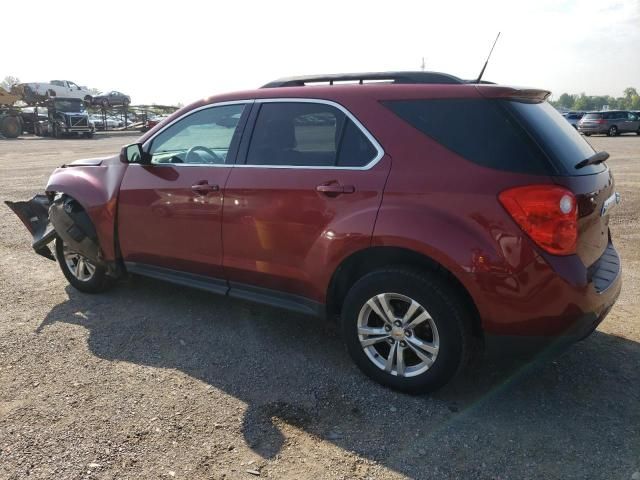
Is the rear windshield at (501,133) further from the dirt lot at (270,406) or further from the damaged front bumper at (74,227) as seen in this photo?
the damaged front bumper at (74,227)

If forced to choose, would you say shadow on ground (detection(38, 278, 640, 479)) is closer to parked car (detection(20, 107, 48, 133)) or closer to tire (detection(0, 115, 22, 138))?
tire (detection(0, 115, 22, 138))

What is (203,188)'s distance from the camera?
12.1ft

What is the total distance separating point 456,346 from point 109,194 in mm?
3037

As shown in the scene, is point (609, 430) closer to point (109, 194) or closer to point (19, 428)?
point (19, 428)

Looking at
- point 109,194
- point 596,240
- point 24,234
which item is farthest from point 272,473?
point 24,234

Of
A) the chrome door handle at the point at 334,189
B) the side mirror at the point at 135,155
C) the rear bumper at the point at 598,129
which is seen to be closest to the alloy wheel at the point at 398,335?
the chrome door handle at the point at 334,189

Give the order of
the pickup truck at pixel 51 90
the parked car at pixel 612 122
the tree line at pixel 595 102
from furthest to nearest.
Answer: the tree line at pixel 595 102
the pickup truck at pixel 51 90
the parked car at pixel 612 122

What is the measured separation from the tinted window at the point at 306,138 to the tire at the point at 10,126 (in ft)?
105

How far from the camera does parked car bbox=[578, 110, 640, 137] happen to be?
30.0 metres

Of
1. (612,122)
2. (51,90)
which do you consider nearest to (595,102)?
(612,122)

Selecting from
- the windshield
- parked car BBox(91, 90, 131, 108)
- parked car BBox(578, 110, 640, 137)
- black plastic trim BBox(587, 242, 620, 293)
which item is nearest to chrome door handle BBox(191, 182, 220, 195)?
black plastic trim BBox(587, 242, 620, 293)

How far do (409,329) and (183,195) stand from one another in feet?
6.33

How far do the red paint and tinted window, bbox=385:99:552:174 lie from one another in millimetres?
52

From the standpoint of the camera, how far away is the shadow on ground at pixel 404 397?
101 inches
